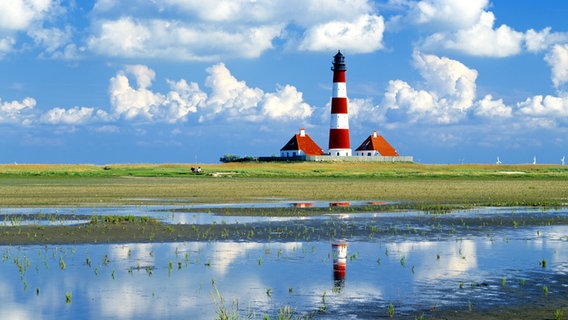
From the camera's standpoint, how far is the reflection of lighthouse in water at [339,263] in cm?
1864

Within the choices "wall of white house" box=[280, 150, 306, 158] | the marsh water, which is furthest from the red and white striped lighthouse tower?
the marsh water

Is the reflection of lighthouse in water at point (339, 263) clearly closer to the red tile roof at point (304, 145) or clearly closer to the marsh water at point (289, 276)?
the marsh water at point (289, 276)

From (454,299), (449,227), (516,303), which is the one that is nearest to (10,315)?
(454,299)

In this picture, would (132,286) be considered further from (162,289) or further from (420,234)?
(420,234)

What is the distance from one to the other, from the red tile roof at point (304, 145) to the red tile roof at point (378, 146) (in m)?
9.75

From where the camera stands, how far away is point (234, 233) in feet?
→ 95.3

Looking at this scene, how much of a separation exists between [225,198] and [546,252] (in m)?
30.4

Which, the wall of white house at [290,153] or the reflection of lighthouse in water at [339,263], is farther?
the wall of white house at [290,153]

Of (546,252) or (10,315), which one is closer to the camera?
(10,315)

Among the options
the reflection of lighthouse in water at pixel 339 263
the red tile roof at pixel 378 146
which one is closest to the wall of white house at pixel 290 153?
the red tile roof at pixel 378 146

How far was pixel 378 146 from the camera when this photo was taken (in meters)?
135

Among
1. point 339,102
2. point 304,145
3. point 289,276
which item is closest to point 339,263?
point 289,276

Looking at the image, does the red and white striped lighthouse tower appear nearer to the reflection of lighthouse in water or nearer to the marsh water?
the marsh water

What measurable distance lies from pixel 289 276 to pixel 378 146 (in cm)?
11724
